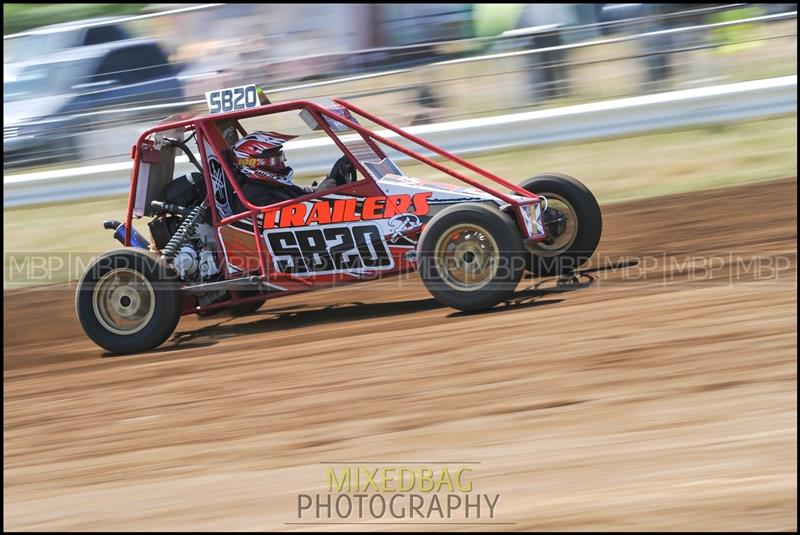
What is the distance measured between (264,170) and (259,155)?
99 millimetres

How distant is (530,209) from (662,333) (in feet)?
3.84

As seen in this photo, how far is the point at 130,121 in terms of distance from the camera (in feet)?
33.1

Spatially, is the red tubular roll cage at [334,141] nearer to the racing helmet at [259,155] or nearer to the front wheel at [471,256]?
the racing helmet at [259,155]

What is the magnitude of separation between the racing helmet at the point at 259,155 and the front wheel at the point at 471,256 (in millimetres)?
1202

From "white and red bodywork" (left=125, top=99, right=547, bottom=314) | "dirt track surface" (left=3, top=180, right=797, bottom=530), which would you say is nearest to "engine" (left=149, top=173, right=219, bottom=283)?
"white and red bodywork" (left=125, top=99, right=547, bottom=314)

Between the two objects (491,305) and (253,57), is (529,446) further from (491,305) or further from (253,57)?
(253,57)

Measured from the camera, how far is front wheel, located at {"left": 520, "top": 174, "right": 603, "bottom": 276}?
6.20 meters

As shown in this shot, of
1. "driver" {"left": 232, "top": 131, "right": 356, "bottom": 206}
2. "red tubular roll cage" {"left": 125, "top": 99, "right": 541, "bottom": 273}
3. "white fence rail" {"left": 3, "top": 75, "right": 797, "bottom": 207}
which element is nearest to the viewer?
"red tubular roll cage" {"left": 125, "top": 99, "right": 541, "bottom": 273}

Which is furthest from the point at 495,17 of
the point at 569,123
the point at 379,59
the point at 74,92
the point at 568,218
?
the point at 568,218

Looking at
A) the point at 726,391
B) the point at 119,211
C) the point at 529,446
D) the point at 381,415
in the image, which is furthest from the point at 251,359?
the point at 119,211

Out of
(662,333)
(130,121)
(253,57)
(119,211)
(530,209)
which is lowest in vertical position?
(662,333)

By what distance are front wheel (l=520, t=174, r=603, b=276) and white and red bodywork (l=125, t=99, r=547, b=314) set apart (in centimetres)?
28

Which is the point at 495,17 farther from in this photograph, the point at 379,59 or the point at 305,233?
the point at 305,233

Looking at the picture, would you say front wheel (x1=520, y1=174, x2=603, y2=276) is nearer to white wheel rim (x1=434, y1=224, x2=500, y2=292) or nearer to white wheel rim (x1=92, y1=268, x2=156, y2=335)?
white wheel rim (x1=434, y1=224, x2=500, y2=292)
